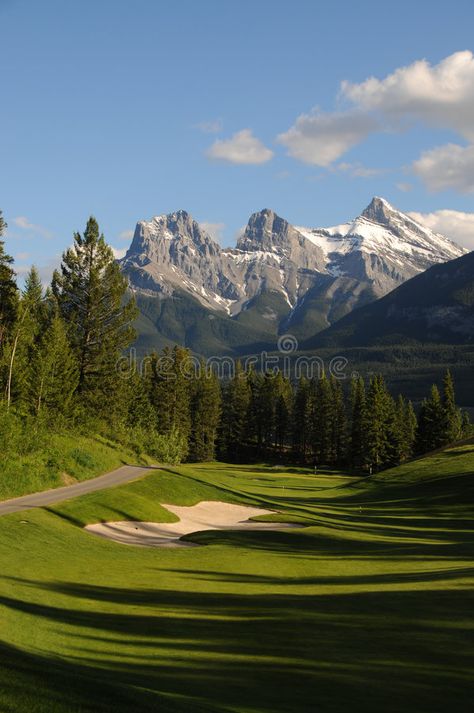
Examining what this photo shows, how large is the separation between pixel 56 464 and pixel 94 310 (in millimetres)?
20721

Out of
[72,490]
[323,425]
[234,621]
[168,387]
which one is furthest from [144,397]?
[234,621]

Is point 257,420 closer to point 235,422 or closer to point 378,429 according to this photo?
point 235,422

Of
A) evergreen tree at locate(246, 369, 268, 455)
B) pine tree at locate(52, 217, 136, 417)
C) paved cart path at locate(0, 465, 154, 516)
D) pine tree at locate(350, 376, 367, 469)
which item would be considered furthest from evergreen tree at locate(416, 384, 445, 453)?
paved cart path at locate(0, 465, 154, 516)

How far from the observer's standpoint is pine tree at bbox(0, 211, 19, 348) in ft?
166

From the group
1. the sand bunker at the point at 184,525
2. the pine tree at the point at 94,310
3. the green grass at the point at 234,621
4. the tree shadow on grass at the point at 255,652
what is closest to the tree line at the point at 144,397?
the pine tree at the point at 94,310

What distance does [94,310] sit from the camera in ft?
193

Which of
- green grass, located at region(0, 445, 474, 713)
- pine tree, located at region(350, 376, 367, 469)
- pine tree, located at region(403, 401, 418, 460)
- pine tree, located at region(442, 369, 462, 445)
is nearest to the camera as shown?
green grass, located at region(0, 445, 474, 713)

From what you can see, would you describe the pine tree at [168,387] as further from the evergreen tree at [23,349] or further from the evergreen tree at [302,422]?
the evergreen tree at [23,349]

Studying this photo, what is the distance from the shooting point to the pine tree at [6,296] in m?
50.6

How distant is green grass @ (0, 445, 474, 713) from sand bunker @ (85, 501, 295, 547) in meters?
1.48

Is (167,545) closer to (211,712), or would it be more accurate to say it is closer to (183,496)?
(183,496)

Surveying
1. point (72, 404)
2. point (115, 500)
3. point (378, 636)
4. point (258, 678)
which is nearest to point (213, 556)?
point (115, 500)

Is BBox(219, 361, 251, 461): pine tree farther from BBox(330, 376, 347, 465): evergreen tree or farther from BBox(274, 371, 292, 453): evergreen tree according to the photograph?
BBox(330, 376, 347, 465): evergreen tree

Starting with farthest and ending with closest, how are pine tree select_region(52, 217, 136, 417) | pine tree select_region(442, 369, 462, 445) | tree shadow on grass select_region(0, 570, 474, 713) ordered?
1. pine tree select_region(442, 369, 462, 445)
2. pine tree select_region(52, 217, 136, 417)
3. tree shadow on grass select_region(0, 570, 474, 713)
